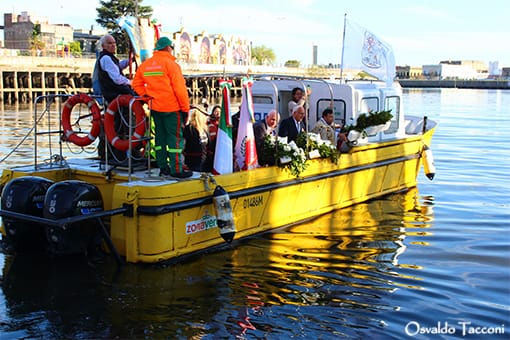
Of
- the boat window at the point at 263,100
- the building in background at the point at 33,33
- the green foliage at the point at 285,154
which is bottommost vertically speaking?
the green foliage at the point at 285,154

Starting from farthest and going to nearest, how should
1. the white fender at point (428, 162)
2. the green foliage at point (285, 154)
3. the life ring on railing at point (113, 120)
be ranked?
the white fender at point (428, 162) → the green foliage at point (285, 154) → the life ring on railing at point (113, 120)

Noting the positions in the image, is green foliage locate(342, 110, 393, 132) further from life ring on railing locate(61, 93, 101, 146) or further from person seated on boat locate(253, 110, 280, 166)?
life ring on railing locate(61, 93, 101, 146)

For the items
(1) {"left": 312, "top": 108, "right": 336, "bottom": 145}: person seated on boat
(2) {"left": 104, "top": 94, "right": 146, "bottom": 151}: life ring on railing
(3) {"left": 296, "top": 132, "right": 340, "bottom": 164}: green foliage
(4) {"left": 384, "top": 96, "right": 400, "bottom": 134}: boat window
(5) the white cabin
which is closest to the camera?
(2) {"left": 104, "top": 94, "right": 146, "bottom": 151}: life ring on railing

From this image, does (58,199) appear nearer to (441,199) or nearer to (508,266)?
(508,266)

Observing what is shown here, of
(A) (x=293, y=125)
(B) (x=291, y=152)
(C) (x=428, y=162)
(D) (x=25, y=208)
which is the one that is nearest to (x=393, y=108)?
(C) (x=428, y=162)

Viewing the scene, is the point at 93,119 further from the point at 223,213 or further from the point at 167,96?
the point at 223,213

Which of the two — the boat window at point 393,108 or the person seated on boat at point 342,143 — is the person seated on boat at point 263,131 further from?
the boat window at point 393,108

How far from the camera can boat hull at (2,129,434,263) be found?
7422 millimetres

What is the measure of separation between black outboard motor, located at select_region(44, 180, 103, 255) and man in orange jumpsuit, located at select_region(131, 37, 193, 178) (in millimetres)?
1081

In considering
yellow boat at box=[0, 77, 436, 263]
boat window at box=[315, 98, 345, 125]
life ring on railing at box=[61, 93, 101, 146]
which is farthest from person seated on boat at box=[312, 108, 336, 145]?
life ring on railing at box=[61, 93, 101, 146]

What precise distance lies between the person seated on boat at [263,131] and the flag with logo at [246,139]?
0.81 ft

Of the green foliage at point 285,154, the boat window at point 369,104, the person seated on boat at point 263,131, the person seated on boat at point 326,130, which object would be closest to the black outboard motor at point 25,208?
the person seated on boat at point 263,131

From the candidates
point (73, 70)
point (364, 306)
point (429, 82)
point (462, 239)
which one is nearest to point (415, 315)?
point (364, 306)

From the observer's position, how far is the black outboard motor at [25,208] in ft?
25.6
